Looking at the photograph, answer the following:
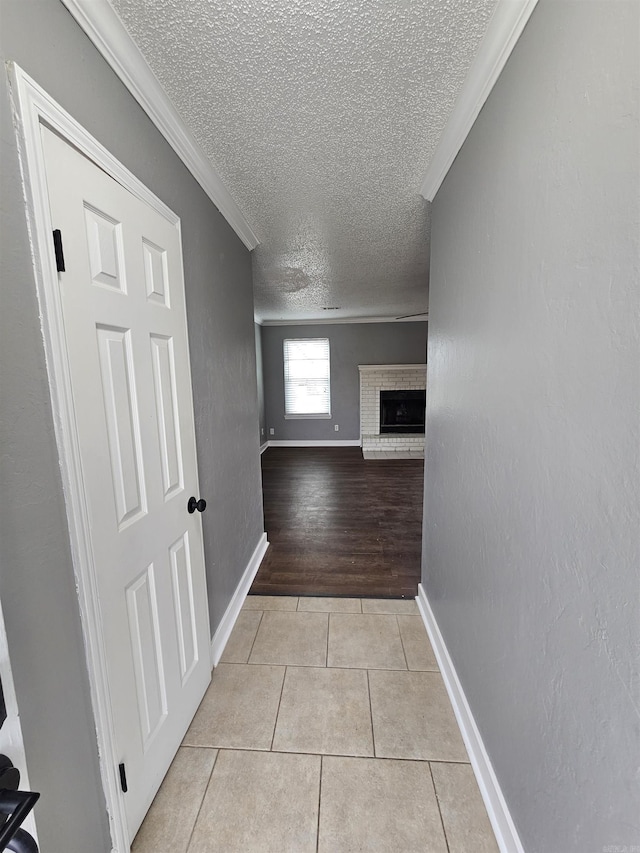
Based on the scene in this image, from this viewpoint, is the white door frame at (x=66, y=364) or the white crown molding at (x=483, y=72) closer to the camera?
the white door frame at (x=66, y=364)

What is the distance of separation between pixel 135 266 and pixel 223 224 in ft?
3.58

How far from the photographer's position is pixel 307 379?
7.04m

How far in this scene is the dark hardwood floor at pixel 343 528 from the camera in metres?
2.50

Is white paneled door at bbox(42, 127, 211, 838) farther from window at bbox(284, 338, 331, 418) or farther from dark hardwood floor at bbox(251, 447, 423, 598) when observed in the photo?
window at bbox(284, 338, 331, 418)

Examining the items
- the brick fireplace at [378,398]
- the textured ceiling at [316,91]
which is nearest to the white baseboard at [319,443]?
the brick fireplace at [378,398]

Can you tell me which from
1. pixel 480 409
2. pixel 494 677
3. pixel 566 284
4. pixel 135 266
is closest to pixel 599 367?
pixel 566 284

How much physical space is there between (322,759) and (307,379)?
6103 millimetres

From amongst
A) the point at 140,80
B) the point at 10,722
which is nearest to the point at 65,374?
the point at 10,722

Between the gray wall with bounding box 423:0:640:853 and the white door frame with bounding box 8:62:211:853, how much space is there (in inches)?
44.0

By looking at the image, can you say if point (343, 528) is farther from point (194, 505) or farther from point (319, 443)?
point (319, 443)

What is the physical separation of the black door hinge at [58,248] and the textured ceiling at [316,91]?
64 centimetres

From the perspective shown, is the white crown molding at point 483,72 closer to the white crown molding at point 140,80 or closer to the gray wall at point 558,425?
the gray wall at point 558,425

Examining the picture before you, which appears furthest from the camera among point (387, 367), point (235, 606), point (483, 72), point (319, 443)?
point (319, 443)

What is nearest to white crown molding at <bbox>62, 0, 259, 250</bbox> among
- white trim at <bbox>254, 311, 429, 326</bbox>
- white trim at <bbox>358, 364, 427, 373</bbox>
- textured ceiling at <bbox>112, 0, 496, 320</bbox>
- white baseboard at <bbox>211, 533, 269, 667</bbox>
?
textured ceiling at <bbox>112, 0, 496, 320</bbox>
